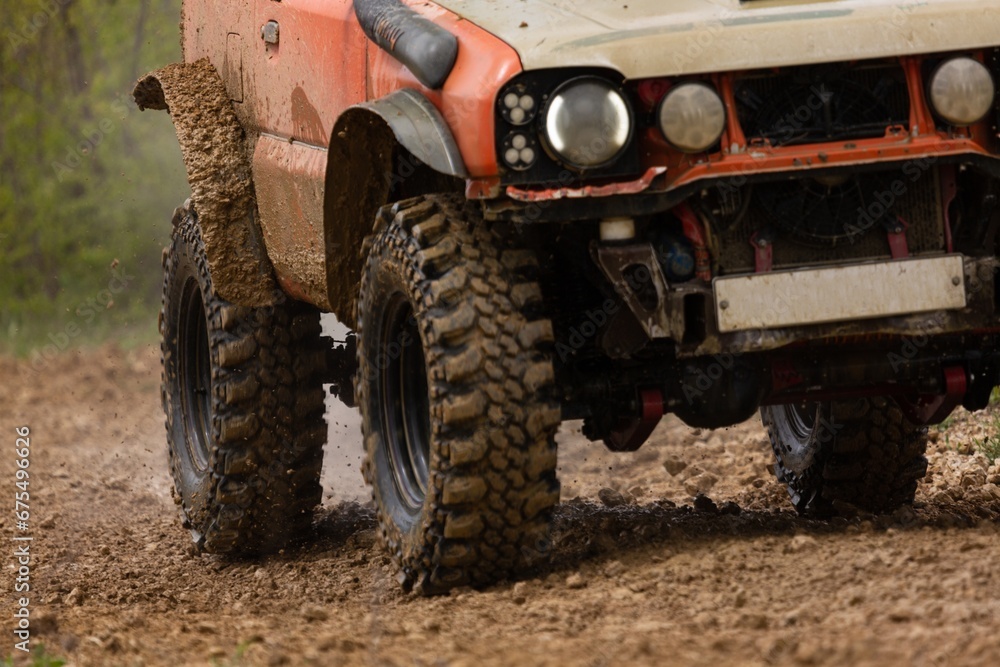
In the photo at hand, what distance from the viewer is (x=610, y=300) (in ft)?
15.3

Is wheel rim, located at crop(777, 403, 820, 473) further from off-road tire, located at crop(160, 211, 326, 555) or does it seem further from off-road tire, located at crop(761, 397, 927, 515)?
off-road tire, located at crop(160, 211, 326, 555)

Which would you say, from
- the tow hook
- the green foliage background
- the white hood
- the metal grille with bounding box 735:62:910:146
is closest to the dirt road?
the tow hook

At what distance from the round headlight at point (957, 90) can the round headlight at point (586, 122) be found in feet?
2.60

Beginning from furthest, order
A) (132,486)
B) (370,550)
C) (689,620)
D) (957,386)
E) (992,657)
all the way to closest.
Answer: (132,486) → (370,550) → (957,386) → (689,620) → (992,657)

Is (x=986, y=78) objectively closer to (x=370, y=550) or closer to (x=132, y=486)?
(x=370, y=550)

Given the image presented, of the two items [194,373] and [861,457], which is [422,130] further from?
[194,373]

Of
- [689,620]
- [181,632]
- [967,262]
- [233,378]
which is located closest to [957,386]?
[967,262]

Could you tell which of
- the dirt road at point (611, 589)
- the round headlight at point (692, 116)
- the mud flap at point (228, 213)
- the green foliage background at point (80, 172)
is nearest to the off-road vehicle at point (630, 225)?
the round headlight at point (692, 116)

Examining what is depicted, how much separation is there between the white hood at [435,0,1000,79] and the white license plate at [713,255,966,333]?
52cm

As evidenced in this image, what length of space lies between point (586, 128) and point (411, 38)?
631 mm

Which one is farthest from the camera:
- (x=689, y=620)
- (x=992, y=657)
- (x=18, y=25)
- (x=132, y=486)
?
(x=18, y=25)

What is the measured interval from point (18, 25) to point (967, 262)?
41.3ft

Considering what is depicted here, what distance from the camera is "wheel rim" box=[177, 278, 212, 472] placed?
22.6ft

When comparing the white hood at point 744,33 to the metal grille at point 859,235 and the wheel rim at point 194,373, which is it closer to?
the metal grille at point 859,235
